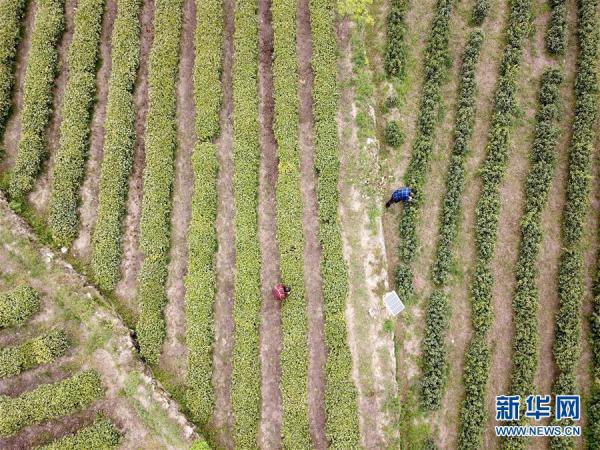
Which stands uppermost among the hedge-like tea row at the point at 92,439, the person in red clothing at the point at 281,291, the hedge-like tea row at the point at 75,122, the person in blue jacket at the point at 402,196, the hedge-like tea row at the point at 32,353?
the hedge-like tea row at the point at 75,122

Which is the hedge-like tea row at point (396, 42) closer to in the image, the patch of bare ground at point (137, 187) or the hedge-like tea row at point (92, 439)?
the patch of bare ground at point (137, 187)

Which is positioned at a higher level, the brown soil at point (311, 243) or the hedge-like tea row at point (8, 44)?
the hedge-like tea row at point (8, 44)

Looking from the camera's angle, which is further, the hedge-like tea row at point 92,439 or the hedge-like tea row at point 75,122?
the hedge-like tea row at point 75,122

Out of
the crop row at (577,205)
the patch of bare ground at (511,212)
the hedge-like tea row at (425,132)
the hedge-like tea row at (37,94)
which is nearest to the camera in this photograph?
the crop row at (577,205)

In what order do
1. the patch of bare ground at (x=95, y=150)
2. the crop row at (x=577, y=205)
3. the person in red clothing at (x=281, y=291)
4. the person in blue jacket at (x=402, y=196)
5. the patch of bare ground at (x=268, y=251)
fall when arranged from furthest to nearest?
1. the patch of bare ground at (x=95, y=150)
2. the person in blue jacket at (x=402, y=196)
3. the crop row at (x=577, y=205)
4. the patch of bare ground at (x=268, y=251)
5. the person in red clothing at (x=281, y=291)

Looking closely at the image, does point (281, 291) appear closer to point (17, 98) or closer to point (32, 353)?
point (32, 353)

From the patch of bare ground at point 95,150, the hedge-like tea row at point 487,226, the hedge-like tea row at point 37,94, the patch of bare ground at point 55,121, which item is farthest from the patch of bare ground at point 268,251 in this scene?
the hedge-like tea row at point 37,94

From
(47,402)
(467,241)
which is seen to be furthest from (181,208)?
(467,241)

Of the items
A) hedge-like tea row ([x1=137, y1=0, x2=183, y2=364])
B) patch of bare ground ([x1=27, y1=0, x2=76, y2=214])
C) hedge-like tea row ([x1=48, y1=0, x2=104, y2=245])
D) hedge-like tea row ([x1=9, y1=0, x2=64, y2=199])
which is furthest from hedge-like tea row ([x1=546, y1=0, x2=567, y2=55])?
hedge-like tea row ([x1=9, y1=0, x2=64, y2=199])
